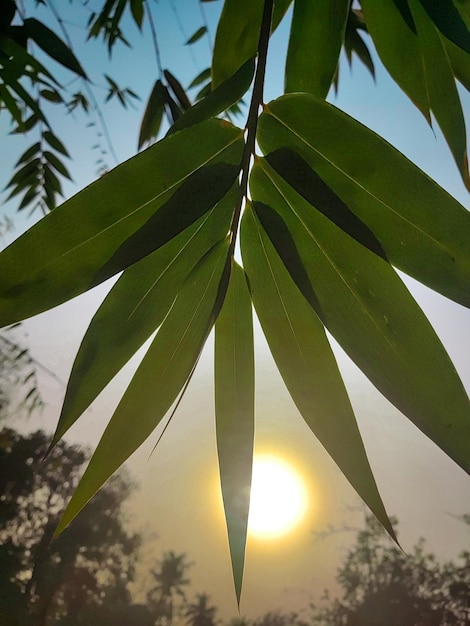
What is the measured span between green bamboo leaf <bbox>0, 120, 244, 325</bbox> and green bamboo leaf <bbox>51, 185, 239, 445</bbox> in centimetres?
2

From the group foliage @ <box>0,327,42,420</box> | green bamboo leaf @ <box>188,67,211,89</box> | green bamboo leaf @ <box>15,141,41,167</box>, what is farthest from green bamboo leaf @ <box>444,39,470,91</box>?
foliage @ <box>0,327,42,420</box>

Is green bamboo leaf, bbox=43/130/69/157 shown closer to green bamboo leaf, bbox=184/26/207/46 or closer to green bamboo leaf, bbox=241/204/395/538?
green bamboo leaf, bbox=184/26/207/46

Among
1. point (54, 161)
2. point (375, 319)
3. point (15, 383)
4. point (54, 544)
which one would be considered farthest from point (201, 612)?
point (375, 319)

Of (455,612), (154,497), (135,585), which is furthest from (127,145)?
(455,612)

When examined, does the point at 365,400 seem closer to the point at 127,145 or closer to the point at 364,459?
the point at 127,145

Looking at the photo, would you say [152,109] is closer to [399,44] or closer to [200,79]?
[200,79]

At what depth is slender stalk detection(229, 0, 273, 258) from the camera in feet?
0.76

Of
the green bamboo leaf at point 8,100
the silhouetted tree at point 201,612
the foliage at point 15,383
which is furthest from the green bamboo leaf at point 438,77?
the silhouetted tree at point 201,612

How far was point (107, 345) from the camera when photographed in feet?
0.76

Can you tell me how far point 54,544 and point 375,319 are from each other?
65.8 inches

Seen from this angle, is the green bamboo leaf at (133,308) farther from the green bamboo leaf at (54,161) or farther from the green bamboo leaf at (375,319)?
the green bamboo leaf at (54,161)

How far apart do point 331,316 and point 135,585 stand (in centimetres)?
168

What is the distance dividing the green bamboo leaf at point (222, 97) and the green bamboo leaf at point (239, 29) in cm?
5

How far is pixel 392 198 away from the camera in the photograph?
0.66 ft
